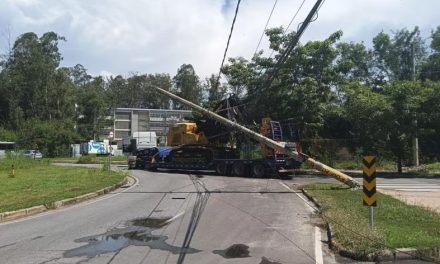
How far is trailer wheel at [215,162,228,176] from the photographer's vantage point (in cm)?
3416

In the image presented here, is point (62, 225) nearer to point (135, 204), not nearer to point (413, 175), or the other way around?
point (135, 204)

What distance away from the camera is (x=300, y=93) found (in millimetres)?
39719

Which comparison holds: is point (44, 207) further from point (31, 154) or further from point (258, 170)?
point (31, 154)

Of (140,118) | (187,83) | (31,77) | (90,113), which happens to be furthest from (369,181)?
(140,118)

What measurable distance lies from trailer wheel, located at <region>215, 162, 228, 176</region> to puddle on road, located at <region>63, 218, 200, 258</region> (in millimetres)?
20826

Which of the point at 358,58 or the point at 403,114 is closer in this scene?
the point at 403,114

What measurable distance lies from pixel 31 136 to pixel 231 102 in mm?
52078

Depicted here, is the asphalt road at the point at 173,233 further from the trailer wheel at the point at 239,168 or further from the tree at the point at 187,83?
the tree at the point at 187,83

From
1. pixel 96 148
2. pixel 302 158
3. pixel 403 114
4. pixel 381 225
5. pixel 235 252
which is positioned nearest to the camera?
pixel 235 252

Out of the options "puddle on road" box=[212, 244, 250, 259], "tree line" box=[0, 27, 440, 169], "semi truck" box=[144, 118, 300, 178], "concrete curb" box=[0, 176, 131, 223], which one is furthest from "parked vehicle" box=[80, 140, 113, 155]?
"puddle on road" box=[212, 244, 250, 259]

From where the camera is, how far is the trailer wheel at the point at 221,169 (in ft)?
112

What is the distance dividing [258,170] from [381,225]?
66.1ft

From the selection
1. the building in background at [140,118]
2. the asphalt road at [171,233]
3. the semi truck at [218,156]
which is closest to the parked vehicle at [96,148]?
the building in background at [140,118]

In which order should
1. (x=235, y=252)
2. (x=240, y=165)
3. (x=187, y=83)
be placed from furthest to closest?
(x=187, y=83) → (x=240, y=165) → (x=235, y=252)
